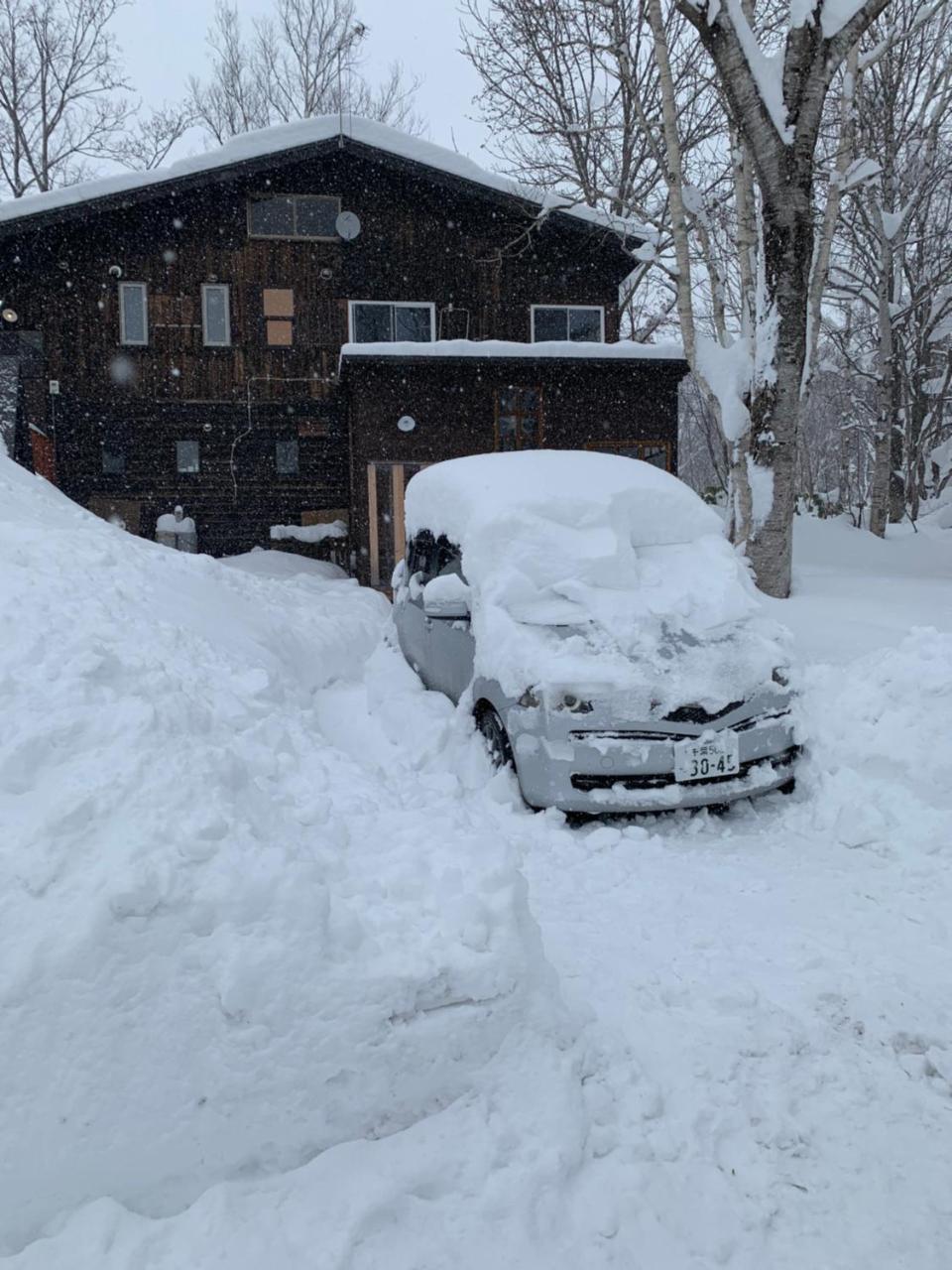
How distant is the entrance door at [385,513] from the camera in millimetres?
14750

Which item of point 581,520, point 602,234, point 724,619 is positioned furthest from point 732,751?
point 602,234

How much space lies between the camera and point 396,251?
17.0 m

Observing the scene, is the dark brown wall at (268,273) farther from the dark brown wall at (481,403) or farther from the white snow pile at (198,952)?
the white snow pile at (198,952)

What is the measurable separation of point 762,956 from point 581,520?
2.75 m

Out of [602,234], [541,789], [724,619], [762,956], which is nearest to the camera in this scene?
[762,956]

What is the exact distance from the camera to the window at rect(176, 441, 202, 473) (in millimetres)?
17156

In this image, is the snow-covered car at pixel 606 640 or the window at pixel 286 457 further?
the window at pixel 286 457

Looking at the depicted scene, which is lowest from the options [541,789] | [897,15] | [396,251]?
[541,789]

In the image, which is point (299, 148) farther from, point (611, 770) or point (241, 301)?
point (611, 770)

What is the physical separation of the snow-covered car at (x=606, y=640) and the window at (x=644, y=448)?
9611 mm

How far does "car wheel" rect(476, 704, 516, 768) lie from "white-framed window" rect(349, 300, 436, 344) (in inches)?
541

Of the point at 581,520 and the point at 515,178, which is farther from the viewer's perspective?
the point at 515,178

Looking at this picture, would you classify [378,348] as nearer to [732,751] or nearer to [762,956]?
[732,751]

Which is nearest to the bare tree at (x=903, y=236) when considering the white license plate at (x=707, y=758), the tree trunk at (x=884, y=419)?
the tree trunk at (x=884, y=419)
